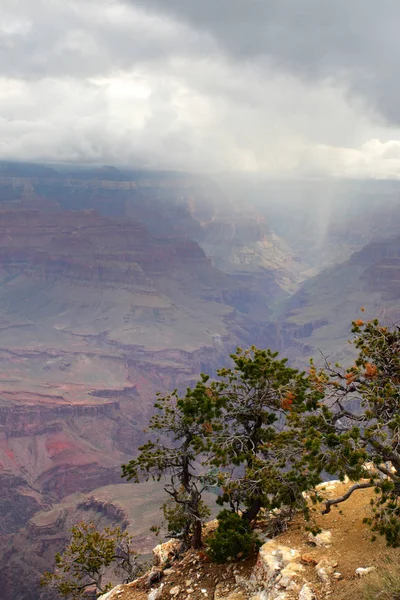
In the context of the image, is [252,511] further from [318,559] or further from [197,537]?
[318,559]

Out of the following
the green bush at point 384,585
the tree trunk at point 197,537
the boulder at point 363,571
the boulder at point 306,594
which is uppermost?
the green bush at point 384,585

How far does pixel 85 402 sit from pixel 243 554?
134528 mm

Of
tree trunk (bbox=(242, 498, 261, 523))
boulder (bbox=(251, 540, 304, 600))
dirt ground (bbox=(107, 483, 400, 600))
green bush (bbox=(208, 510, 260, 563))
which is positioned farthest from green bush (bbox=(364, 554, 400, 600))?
tree trunk (bbox=(242, 498, 261, 523))

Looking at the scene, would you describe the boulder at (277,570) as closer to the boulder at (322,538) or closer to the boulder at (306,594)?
the boulder at (306,594)

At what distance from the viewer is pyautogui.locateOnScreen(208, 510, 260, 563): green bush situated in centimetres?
1667

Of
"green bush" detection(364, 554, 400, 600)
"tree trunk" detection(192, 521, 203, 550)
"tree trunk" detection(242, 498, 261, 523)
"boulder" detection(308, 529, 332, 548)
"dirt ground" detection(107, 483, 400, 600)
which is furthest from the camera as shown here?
"tree trunk" detection(192, 521, 203, 550)

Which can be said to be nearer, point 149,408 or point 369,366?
point 369,366

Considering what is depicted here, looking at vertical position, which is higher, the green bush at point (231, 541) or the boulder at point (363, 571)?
the boulder at point (363, 571)

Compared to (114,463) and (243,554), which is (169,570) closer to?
(243,554)

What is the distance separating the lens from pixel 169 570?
18391 millimetres

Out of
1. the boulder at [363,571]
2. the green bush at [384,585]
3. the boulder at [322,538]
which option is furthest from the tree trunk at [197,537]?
the green bush at [384,585]

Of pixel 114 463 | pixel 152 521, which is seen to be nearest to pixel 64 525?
pixel 152 521

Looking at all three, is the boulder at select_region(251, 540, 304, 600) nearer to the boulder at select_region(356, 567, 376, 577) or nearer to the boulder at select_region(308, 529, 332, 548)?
the boulder at select_region(308, 529, 332, 548)

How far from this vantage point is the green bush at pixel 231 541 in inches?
656
